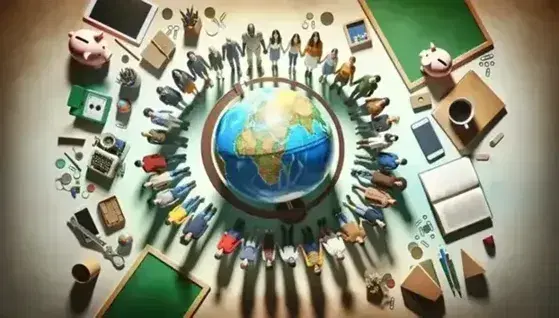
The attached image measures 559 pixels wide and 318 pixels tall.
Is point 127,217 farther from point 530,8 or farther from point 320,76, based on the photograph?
point 530,8

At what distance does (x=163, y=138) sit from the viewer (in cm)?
402

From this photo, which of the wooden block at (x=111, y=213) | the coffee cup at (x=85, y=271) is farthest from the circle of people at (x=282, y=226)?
the coffee cup at (x=85, y=271)

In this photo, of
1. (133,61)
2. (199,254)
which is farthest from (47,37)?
(199,254)

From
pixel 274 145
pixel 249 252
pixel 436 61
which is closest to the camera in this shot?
pixel 274 145

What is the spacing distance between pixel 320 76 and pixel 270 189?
772mm

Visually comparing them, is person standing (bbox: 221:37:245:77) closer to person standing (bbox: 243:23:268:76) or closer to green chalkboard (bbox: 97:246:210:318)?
person standing (bbox: 243:23:268:76)

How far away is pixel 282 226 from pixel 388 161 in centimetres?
61

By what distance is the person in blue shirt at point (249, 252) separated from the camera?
3.94 m

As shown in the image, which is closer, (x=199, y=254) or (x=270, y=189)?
(x=270, y=189)

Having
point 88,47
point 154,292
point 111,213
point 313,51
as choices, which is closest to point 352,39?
point 313,51

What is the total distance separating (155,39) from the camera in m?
4.14

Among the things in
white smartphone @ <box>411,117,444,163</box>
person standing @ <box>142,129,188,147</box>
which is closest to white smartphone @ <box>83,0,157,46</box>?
person standing @ <box>142,129,188,147</box>

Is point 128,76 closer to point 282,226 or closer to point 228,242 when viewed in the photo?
point 228,242

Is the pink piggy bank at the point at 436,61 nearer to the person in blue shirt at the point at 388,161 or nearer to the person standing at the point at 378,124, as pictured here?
the person standing at the point at 378,124
